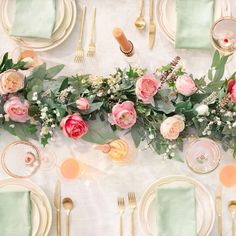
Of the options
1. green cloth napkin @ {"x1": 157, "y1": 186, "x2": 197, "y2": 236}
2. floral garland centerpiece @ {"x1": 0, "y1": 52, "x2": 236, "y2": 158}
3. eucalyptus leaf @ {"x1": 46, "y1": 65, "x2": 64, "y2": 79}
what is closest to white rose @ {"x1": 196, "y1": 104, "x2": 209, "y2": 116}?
floral garland centerpiece @ {"x1": 0, "y1": 52, "x2": 236, "y2": 158}

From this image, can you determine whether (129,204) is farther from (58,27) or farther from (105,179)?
(58,27)

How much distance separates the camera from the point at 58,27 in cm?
254

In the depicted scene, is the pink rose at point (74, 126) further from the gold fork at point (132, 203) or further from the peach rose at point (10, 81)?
the gold fork at point (132, 203)

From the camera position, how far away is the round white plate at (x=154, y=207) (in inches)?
96.5

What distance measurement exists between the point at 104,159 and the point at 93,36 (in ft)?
1.85

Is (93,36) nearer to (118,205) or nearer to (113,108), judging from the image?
(113,108)

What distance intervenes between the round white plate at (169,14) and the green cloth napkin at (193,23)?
3 centimetres

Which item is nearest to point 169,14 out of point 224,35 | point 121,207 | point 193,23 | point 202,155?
point 193,23

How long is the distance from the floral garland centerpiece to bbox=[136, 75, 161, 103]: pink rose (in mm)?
24

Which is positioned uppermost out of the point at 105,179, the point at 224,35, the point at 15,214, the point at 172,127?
the point at 224,35

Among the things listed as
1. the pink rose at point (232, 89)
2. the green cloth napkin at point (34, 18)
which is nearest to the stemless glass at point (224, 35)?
the pink rose at point (232, 89)

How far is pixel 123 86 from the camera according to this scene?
240 centimetres

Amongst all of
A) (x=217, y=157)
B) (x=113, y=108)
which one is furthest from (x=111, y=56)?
(x=217, y=157)

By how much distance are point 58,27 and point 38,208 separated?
2.66 feet
